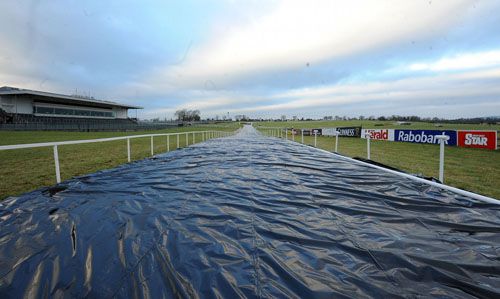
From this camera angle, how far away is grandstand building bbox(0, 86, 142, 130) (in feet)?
123

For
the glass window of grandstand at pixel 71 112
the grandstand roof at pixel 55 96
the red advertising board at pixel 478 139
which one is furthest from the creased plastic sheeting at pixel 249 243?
the glass window of grandstand at pixel 71 112

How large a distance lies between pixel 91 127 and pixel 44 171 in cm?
3670

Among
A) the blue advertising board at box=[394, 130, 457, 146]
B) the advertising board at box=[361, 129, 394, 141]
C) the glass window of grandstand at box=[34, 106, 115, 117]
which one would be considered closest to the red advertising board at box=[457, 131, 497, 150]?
the blue advertising board at box=[394, 130, 457, 146]

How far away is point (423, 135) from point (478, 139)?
11.3 ft

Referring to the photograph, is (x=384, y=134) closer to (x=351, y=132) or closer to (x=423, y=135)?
(x=423, y=135)

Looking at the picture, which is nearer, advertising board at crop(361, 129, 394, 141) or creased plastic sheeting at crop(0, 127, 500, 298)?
creased plastic sheeting at crop(0, 127, 500, 298)

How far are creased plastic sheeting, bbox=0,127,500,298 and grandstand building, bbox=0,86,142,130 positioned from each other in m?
42.3

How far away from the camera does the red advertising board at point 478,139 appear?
16.3 m

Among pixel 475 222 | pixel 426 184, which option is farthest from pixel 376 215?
pixel 426 184

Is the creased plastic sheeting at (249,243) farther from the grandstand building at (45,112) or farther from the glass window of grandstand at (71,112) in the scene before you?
the glass window of grandstand at (71,112)

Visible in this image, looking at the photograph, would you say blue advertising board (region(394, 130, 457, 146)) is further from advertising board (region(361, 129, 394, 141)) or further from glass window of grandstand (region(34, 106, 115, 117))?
glass window of grandstand (region(34, 106, 115, 117))

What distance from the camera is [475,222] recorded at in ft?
8.80

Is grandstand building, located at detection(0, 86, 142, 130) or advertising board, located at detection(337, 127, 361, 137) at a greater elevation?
grandstand building, located at detection(0, 86, 142, 130)

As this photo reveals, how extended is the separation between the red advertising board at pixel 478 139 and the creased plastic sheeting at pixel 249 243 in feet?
59.1
